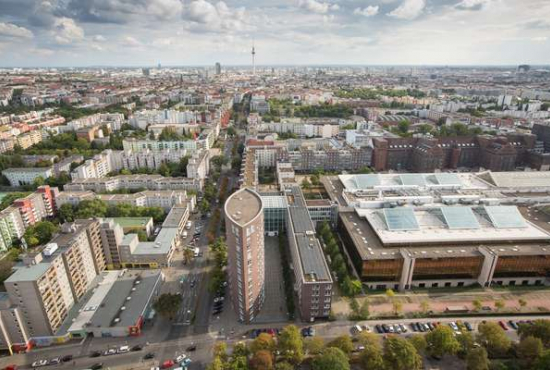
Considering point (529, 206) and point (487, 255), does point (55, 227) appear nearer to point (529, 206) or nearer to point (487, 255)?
point (487, 255)

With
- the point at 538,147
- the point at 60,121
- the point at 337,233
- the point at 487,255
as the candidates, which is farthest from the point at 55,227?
the point at 538,147

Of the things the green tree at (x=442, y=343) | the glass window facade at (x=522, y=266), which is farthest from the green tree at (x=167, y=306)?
the glass window facade at (x=522, y=266)

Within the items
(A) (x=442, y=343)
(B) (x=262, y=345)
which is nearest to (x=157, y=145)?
(B) (x=262, y=345)

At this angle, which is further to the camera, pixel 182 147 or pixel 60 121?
pixel 60 121

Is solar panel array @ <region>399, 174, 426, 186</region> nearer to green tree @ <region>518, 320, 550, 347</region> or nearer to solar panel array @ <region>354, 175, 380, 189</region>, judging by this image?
solar panel array @ <region>354, 175, 380, 189</region>

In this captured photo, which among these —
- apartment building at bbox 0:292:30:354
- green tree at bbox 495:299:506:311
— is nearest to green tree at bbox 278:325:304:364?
green tree at bbox 495:299:506:311

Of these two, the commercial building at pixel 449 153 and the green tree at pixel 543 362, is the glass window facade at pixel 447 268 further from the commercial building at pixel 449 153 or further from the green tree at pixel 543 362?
the commercial building at pixel 449 153

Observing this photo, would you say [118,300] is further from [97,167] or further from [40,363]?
[97,167]
